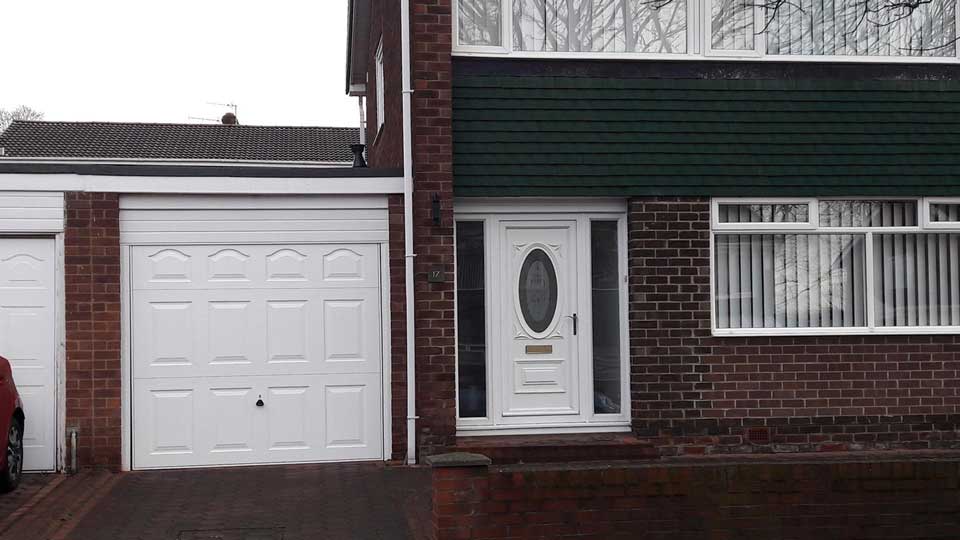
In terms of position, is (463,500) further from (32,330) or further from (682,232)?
(32,330)

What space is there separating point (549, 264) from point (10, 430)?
4.72 m

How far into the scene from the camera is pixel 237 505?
8.12 m

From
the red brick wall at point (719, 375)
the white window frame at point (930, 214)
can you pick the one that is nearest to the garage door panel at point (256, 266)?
the red brick wall at point (719, 375)

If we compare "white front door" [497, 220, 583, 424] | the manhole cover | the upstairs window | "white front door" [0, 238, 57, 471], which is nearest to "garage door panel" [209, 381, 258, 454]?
"white front door" [0, 238, 57, 471]

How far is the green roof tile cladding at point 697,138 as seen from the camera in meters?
9.56

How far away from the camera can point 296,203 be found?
9641 mm

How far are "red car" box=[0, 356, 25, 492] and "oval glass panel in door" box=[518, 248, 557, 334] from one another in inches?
170

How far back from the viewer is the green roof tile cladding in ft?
31.4

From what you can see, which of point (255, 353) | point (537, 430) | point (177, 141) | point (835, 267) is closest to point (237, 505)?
point (255, 353)

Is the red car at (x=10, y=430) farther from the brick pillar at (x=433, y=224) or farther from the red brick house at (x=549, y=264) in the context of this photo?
the brick pillar at (x=433, y=224)

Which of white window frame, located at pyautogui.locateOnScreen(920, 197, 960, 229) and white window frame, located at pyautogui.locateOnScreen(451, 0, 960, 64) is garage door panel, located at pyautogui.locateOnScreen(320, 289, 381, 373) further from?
white window frame, located at pyautogui.locateOnScreen(920, 197, 960, 229)

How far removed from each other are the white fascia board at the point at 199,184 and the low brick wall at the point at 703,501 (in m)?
3.79

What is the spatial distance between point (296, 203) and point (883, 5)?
5748 mm

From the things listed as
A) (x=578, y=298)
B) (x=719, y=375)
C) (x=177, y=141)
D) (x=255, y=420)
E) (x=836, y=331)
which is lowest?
(x=255, y=420)
